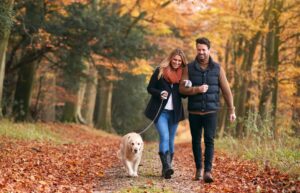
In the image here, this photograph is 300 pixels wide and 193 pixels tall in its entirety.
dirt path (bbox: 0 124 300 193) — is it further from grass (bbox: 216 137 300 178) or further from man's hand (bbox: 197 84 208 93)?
man's hand (bbox: 197 84 208 93)

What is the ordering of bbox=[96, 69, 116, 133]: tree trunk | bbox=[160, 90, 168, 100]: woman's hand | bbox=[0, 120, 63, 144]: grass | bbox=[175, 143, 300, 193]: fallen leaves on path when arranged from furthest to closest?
bbox=[96, 69, 116, 133]: tree trunk, bbox=[0, 120, 63, 144]: grass, bbox=[160, 90, 168, 100]: woman's hand, bbox=[175, 143, 300, 193]: fallen leaves on path

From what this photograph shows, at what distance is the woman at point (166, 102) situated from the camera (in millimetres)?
9289

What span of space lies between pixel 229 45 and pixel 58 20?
10246 mm

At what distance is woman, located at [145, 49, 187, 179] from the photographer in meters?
9.29

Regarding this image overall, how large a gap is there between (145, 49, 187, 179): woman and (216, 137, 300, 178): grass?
85.4 inches

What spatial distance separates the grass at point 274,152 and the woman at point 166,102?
2168mm

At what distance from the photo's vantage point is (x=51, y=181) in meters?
8.93

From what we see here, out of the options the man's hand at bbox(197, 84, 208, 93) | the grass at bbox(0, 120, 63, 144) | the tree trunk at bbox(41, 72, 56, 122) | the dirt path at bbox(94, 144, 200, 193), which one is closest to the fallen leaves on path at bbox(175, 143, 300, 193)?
the dirt path at bbox(94, 144, 200, 193)

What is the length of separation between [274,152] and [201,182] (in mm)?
2743

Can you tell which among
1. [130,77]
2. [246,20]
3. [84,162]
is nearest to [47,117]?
[130,77]

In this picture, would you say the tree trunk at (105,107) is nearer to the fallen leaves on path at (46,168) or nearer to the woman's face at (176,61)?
the fallen leaves on path at (46,168)

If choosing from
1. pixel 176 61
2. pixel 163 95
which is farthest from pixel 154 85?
pixel 176 61

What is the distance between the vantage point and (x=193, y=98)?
29.1 feet

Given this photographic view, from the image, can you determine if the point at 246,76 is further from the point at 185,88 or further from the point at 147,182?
the point at 147,182
